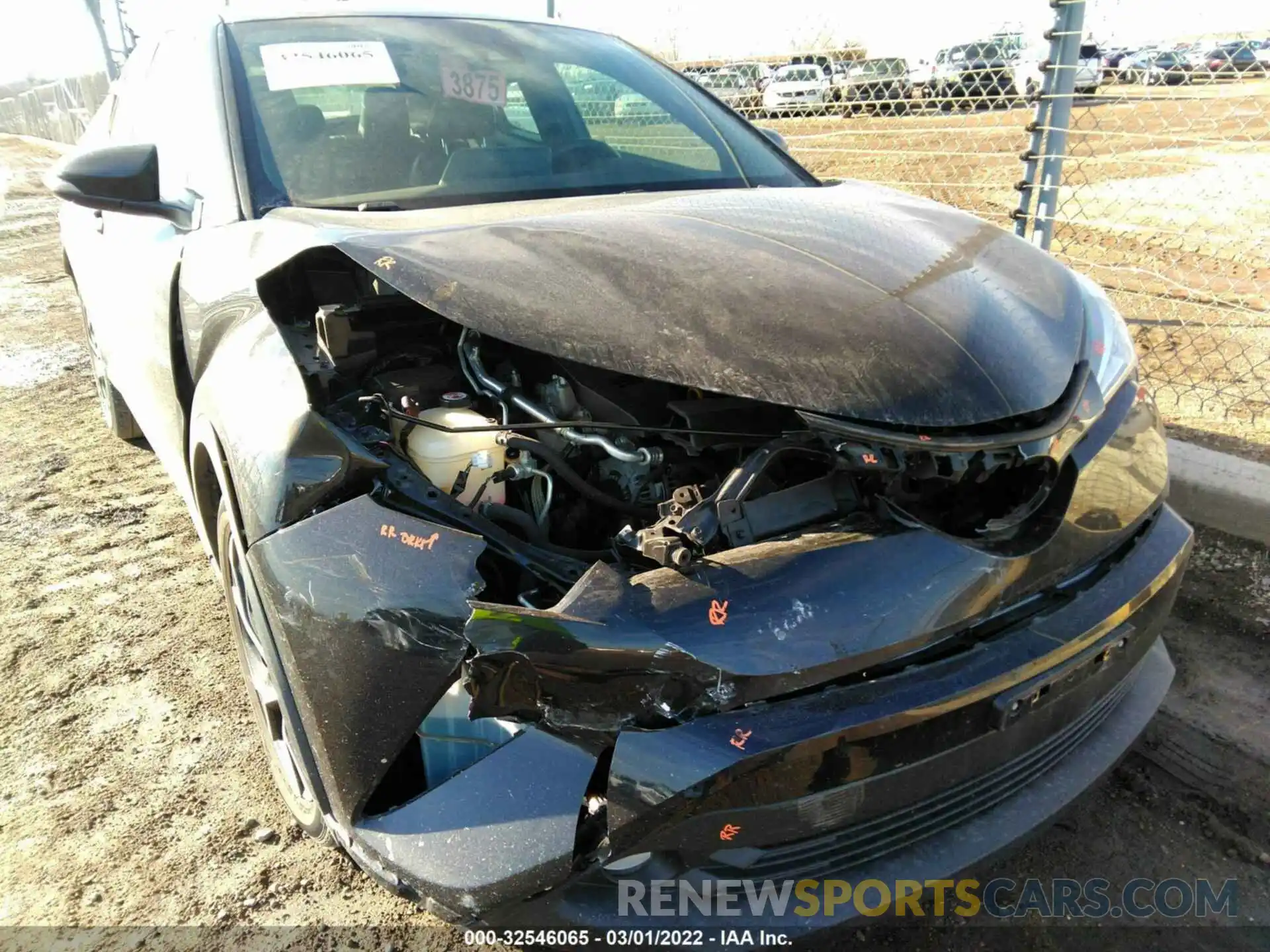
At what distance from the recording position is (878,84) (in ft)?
19.7

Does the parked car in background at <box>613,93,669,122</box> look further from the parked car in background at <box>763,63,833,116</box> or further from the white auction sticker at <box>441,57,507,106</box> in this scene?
the parked car in background at <box>763,63,833,116</box>

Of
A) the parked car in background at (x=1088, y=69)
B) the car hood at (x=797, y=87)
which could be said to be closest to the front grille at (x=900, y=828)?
the parked car in background at (x=1088, y=69)

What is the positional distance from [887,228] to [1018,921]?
1.52m

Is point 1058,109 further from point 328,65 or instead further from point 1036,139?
point 328,65

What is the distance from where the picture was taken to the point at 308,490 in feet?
4.95

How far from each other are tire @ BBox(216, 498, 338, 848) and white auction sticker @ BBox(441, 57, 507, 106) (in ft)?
4.84

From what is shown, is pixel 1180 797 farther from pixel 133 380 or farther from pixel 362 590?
pixel 133 380

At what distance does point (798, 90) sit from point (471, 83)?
197 inches

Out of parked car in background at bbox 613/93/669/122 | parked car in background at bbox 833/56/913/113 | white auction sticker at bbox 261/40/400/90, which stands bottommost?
parked car in background at bbox 833/56/913/113

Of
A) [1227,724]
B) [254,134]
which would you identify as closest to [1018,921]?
[1227,724]

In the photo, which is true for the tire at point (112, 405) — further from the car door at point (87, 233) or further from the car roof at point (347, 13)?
the car roof at point (347, 13)

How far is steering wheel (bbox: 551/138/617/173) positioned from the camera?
2617 mm

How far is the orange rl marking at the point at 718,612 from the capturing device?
1.30 m

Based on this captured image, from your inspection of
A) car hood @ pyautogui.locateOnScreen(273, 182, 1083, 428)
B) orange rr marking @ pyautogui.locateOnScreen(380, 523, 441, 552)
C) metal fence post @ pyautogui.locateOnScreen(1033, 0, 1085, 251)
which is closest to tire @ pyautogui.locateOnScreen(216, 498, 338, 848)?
orange rr marking @ pyautogui.locateOnScreen(380, 523, 441, 552)
